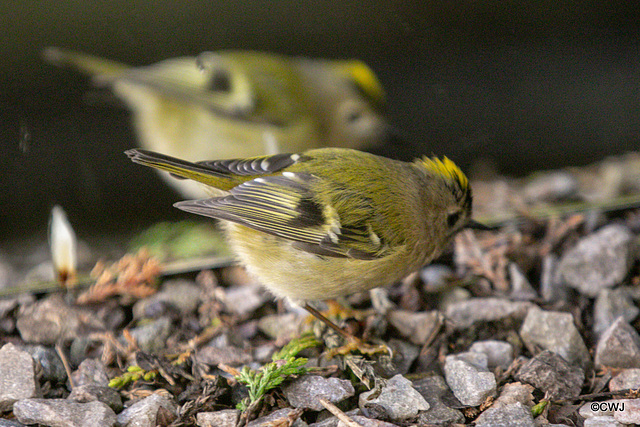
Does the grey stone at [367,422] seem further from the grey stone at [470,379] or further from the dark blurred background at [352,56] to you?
the dark blurred background at [352,56]

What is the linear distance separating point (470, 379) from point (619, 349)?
19.9 inches

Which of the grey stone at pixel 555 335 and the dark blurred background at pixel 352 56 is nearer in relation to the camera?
the grey stone at pixel 555 335

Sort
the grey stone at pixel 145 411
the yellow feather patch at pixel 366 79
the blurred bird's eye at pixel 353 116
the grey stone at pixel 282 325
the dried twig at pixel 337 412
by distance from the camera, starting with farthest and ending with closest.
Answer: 1. the blurred bird's eye at pixel 353 116
2. the yellow feather patch at pixel 366 79
3. the grey stone at pixel 282 325
4. the grey stone at pixel 145 411
5. the dried twig at pixel 337 412

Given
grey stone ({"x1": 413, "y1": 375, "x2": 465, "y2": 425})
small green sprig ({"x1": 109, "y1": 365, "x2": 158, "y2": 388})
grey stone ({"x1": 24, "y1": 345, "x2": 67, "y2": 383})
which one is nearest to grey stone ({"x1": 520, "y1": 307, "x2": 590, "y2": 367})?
grey stone ({"x1": 413, "y1": 375, "x2": 465, "y2": 425})

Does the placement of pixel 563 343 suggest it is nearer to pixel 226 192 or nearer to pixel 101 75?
pixel 226 192

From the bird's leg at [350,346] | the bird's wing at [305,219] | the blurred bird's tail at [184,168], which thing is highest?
the blurred bird's tail at [184,168]

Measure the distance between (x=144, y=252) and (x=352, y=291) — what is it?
1.11 meters

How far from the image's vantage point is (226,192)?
73.2 inches

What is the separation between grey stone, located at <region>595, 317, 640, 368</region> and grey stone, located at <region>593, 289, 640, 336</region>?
0.48ft

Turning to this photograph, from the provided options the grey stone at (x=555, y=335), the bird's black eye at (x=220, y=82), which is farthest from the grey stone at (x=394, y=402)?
the bird's black eye at (x=220, y=82)

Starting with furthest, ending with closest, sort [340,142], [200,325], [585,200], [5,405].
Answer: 1. [585,200]
2. [340,142]
3. [200,325]
4. [5,405]

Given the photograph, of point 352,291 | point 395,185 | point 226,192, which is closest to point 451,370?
point 352,291

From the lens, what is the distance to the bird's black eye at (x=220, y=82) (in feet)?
7.26

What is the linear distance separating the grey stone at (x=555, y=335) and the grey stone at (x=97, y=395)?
4.18 ft
